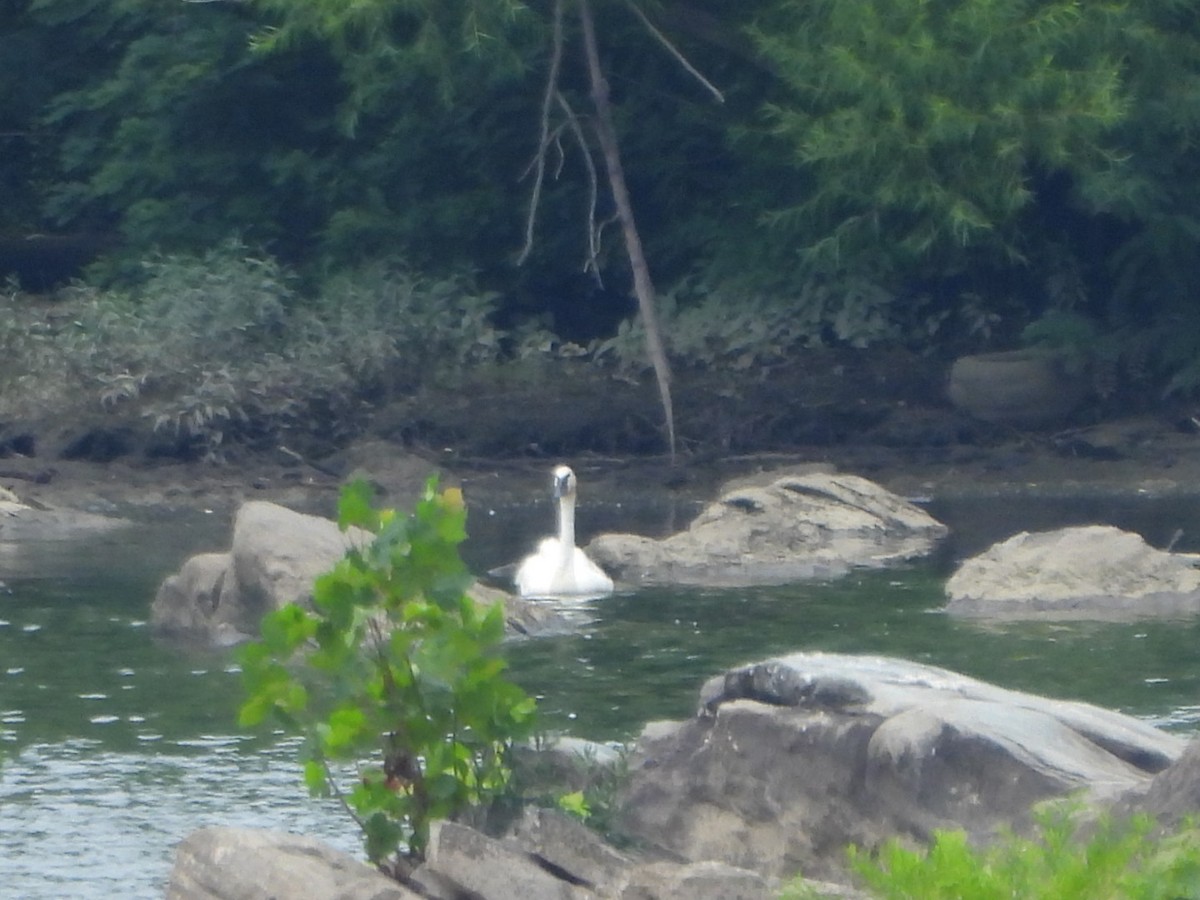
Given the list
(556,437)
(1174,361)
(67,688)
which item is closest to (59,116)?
(556,437)

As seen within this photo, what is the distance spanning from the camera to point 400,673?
236 inches

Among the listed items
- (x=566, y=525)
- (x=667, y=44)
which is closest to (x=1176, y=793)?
(x=566, y=525)

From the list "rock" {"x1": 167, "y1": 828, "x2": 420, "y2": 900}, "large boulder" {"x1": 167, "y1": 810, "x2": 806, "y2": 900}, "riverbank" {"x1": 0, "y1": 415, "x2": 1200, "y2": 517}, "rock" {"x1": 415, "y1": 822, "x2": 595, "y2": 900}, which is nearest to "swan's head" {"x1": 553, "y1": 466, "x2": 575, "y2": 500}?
"riverbank" {"x1": 0, "y1": 415, "x2": 1200, "y2": 517}

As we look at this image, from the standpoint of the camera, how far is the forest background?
1920 cm

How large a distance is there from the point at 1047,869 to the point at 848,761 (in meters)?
1.89

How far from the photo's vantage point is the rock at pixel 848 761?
6.17 meters

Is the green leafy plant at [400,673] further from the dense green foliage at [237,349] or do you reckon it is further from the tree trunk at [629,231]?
the dense green foliage at [237,349]

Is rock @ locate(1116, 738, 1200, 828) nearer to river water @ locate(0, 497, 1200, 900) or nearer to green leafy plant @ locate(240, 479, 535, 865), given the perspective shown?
green leafy plant @ locate(240, 479, 535, 865)

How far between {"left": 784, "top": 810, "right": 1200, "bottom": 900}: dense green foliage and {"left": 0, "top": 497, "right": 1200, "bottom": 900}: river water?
285cm

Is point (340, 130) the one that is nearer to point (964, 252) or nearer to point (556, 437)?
point (556, 437)

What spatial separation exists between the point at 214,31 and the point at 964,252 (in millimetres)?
8081

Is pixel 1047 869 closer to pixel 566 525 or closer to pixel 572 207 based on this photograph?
pixel 566 525

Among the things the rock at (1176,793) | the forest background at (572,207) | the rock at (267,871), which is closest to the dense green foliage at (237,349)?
the forest background at (572,207)

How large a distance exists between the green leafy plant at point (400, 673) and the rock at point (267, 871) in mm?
156
